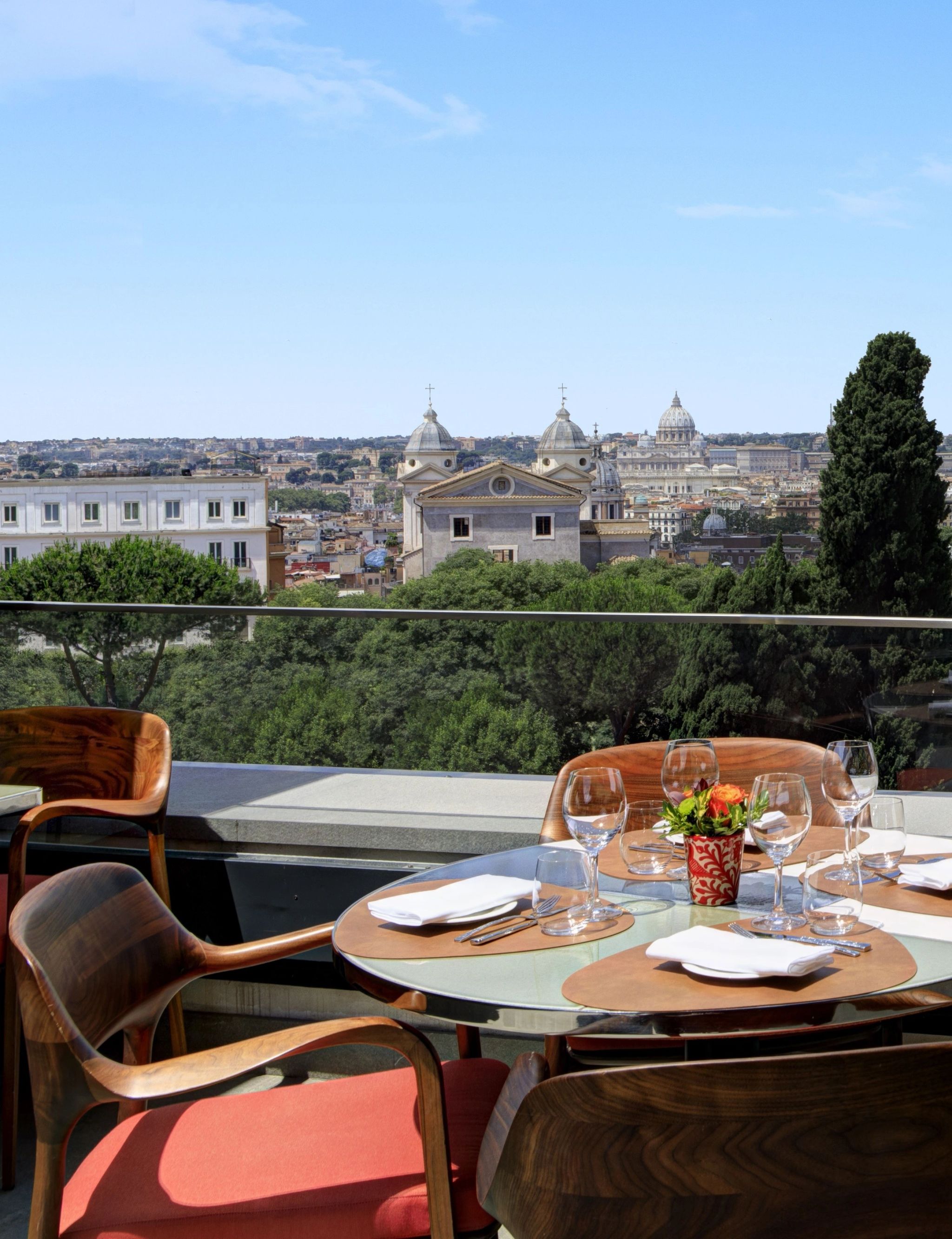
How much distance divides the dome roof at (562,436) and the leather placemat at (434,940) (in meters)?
84.5

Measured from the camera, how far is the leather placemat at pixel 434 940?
58.8 inches

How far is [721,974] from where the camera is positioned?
1.35m

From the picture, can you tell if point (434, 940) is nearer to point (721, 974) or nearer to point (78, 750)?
point (721, 974)

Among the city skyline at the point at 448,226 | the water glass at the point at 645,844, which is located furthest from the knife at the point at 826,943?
the city skyline at the point at 448,226

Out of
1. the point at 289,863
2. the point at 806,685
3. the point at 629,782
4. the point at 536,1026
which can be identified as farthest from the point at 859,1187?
the point at 806,685

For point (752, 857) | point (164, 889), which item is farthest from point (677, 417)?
point (752, 857)

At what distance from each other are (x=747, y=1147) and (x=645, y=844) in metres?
0.96

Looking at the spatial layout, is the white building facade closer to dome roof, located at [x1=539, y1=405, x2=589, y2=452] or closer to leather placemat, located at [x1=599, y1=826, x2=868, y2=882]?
dome roof, located at [x1=539, y1=405, x2=589, y2=452]

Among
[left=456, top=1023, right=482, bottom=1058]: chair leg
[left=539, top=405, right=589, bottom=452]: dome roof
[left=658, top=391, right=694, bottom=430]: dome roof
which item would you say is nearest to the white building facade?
[left=539, top=405, right=589, bottom=452]: dome roof

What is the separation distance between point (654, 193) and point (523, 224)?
703 cm

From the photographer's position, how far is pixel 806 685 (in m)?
3.68

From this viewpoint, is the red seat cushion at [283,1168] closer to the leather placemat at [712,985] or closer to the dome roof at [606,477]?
the leather placemat at [712,985]

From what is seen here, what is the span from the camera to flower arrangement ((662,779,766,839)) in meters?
1.61

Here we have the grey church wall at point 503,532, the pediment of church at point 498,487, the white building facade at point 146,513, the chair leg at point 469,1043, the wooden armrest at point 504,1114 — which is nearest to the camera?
the wooden armrest at point 504,1114
